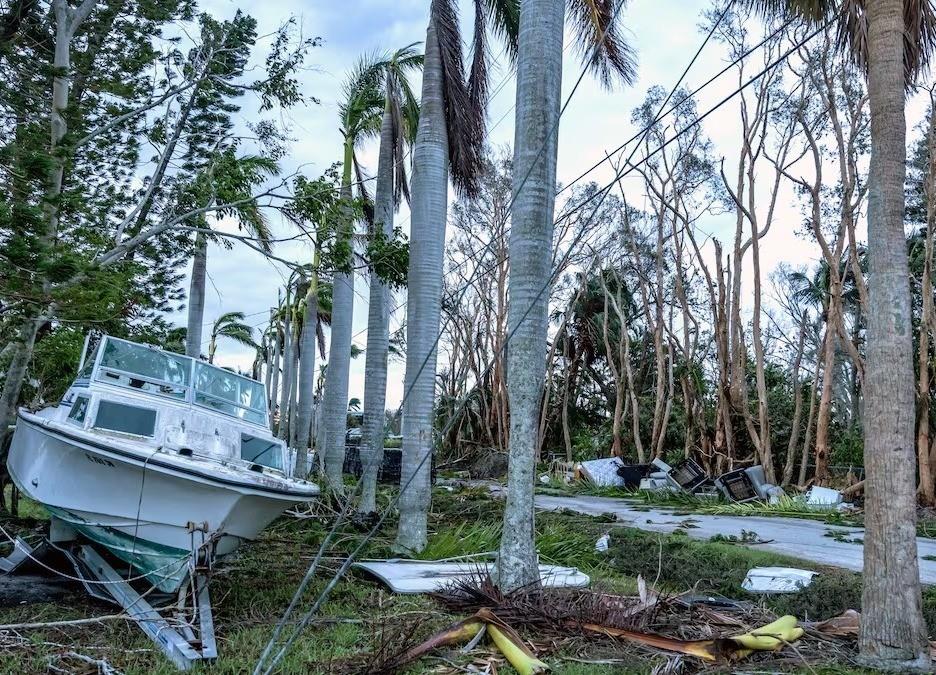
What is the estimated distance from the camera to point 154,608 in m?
7.26

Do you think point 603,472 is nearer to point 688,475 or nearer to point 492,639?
point 688,475

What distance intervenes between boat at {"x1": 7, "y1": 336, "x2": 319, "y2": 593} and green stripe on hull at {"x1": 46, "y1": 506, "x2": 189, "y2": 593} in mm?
12

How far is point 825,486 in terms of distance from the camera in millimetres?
20094

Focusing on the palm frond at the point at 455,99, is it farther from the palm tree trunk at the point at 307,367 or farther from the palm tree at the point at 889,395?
the palm tree trunk at the point at 307,367

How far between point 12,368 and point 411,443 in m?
6.02

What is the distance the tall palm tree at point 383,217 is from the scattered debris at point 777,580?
6008 millimetres

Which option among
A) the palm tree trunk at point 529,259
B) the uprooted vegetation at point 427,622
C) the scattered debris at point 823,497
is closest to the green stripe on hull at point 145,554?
the uprooted vegetation at point 427,622

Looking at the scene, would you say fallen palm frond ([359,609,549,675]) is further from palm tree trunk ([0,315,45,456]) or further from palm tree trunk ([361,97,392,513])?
palm tree trunk ([0,315,45,456])

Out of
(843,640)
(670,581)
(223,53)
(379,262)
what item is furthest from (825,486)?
(223,53)

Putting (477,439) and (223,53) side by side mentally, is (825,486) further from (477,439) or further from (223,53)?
(477,439)

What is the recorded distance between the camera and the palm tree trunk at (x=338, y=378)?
15.7 meters

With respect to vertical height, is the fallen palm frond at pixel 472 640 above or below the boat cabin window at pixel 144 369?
below

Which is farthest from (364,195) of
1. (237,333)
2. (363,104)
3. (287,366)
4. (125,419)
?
(237,333)

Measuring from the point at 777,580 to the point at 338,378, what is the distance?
962cm
